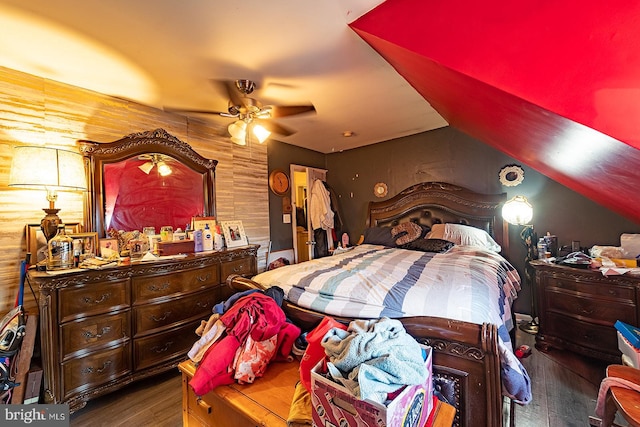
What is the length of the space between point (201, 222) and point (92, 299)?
1.13 m

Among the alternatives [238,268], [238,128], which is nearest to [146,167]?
[238,128]

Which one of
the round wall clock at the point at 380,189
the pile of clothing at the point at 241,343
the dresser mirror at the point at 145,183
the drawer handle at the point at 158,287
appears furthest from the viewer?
the round wall clock at the point at 380,189

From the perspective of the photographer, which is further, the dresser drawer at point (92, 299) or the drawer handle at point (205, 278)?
the drawer handle at point (205, 278)

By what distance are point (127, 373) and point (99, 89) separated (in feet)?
7.68

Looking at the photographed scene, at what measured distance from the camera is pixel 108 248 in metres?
2.20

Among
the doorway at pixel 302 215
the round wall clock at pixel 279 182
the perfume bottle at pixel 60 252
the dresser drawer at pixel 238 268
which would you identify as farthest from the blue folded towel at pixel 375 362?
the doorway at pixel 302 215

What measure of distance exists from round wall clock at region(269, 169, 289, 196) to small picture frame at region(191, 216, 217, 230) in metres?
1.15

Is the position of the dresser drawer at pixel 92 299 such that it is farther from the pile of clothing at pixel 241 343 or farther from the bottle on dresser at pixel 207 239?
the pile of clothing at pixel 241 343

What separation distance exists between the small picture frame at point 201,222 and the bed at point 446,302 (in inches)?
40.3

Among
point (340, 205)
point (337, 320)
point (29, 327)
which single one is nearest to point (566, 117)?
point (337, 320)

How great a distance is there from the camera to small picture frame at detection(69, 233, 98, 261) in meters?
1.99

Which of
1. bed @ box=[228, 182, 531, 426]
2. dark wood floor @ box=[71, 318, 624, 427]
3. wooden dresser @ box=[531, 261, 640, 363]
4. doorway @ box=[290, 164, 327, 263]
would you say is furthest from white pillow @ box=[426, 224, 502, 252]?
doorway @ box=[290, 164, 327, 263]

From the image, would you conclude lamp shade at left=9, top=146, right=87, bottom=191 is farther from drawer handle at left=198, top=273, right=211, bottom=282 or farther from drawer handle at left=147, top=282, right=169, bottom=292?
drawer handle at left=198, top=273, right=211, bottom=282

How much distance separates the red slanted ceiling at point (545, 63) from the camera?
0.80m
